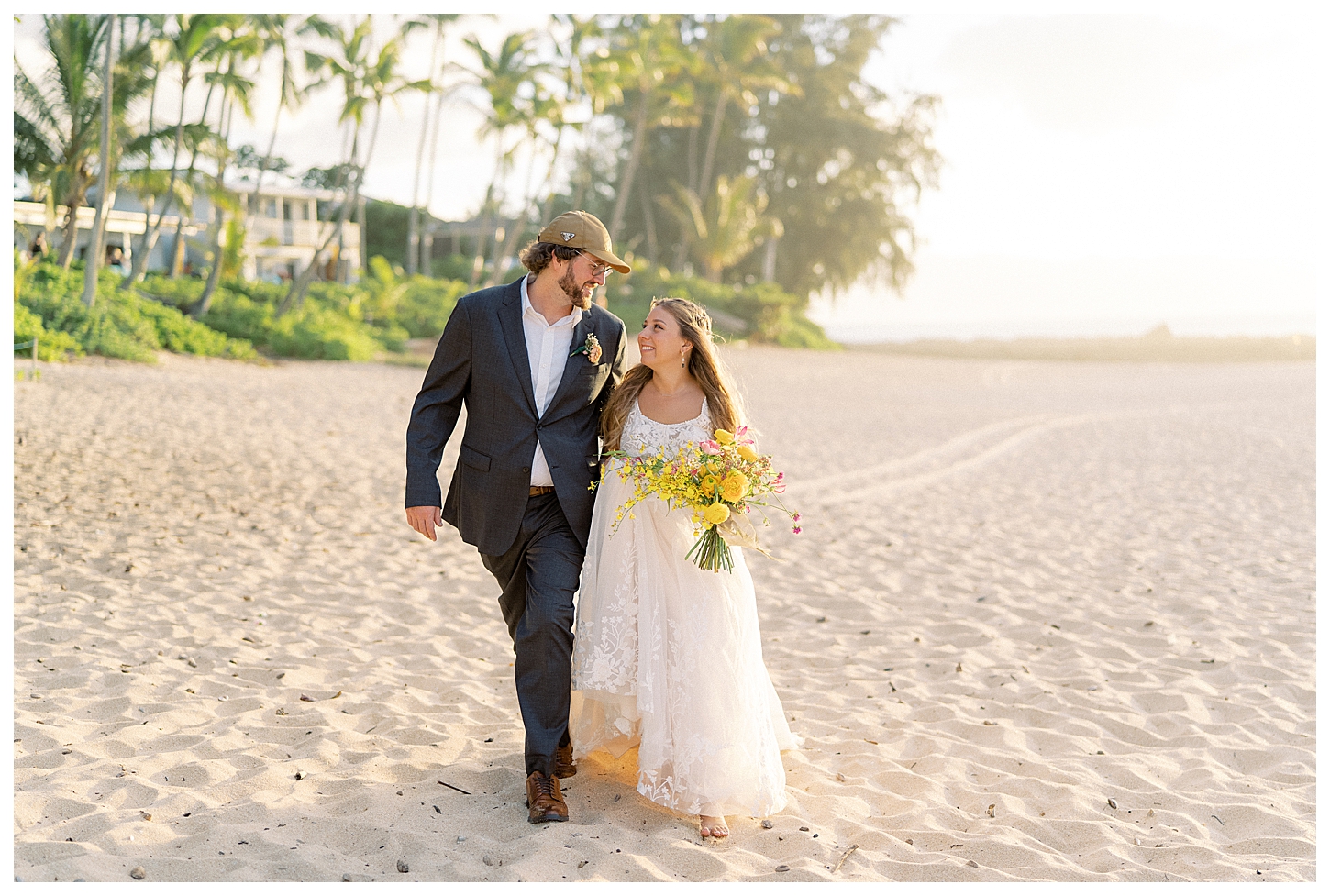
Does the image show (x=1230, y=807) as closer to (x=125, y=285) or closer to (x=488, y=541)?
(x=488, y=541)

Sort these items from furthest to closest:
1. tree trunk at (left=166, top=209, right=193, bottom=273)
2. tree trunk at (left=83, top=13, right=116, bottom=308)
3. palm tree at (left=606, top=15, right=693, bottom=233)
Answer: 1. palm tree at (left=606, top=15, right=693, bottom=233)
2. tree trunk at (left=166, top=209, right=193, bottom=273)
3. tree trunk at (left=83, top=13, right=116, bottom=308)

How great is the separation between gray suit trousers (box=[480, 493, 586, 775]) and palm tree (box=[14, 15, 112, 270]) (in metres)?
20.6

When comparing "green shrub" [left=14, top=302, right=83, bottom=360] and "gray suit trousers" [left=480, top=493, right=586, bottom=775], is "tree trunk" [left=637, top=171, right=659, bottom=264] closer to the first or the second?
"green shrub" [left=14, top=302, right=83, bottom=360]

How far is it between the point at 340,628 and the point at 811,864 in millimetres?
3385

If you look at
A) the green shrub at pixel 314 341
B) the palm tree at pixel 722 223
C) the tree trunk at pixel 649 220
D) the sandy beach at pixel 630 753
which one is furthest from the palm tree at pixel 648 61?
the sandy beach at pixel 630 753

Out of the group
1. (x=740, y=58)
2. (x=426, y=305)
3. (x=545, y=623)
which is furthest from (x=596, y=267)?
(x=740, y=58)

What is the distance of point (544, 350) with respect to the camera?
12.4 ft

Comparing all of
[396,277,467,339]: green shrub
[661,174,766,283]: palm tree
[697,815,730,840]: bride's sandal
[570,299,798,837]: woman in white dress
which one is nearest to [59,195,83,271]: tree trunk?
[396,277,467,339]: green shrub

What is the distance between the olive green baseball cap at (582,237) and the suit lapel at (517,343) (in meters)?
0.27

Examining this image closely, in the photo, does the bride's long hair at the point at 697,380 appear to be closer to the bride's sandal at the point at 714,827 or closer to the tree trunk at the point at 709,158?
the bride's sandal at the point at 714,827

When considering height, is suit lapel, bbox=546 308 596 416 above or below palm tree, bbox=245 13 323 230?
below

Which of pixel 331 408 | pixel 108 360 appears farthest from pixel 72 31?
pixel 331 408

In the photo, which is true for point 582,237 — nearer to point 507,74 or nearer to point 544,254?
point 544,254

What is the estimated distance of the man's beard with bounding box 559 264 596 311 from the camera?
3732mm
